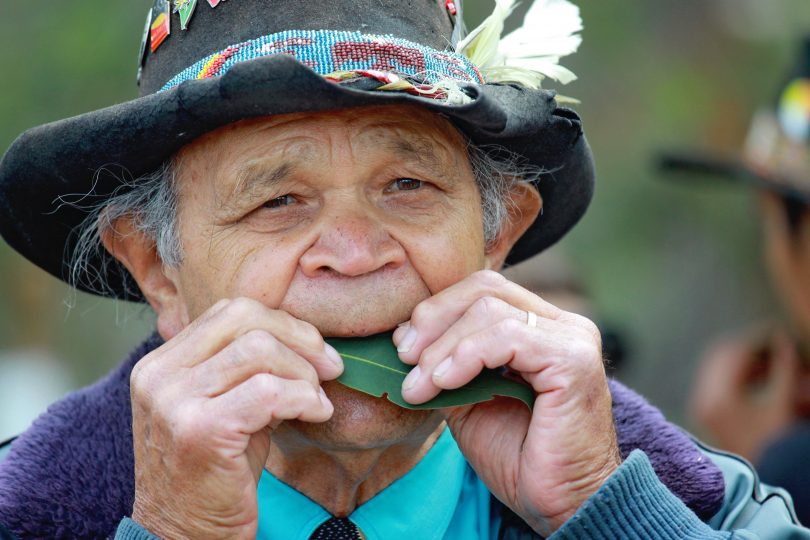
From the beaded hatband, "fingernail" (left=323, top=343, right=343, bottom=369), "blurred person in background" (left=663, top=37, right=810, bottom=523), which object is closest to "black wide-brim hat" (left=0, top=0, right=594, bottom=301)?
the beaded hatband

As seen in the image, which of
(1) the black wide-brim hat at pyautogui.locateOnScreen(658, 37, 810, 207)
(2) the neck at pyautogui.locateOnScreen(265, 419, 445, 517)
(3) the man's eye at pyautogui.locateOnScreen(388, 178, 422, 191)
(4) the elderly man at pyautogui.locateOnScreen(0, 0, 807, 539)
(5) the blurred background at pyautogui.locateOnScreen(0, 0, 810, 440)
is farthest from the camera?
(5) the blurred background at pyautogui.locateOnScreen(0, 0, 810, 440)

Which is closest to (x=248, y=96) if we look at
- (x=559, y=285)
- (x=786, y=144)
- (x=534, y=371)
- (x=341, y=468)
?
(x=534, y=371)

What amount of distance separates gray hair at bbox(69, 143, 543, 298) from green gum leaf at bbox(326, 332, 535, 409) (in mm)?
650

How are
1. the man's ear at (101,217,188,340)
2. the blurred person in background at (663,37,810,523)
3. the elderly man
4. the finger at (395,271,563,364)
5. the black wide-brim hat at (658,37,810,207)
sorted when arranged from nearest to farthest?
the elderly man, the finger at (395,271,563,364), the man's ear at (101,217,188,340), the blurred person in background at (663,37,810,523), the black wide-brim hat at (658,37,810,207)

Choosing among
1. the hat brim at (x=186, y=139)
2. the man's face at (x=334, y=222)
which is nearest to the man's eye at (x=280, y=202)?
the man's face at (x=334, y=222)

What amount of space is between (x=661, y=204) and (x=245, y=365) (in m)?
9.14

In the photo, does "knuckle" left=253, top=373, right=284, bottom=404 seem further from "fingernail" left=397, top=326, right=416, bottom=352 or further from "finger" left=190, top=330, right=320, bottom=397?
"fingernail" left=397, top=326, right=416, bottom=352

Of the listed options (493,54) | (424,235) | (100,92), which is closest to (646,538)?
(424,235)

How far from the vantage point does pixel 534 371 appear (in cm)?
291

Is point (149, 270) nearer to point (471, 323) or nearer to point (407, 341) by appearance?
point (407, 341)

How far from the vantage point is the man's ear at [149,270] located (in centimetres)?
344

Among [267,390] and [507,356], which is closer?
[267,390]

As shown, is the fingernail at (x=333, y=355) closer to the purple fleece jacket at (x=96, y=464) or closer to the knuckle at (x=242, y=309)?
the knuckle at (x=242, y=309)

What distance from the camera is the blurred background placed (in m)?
10.6
